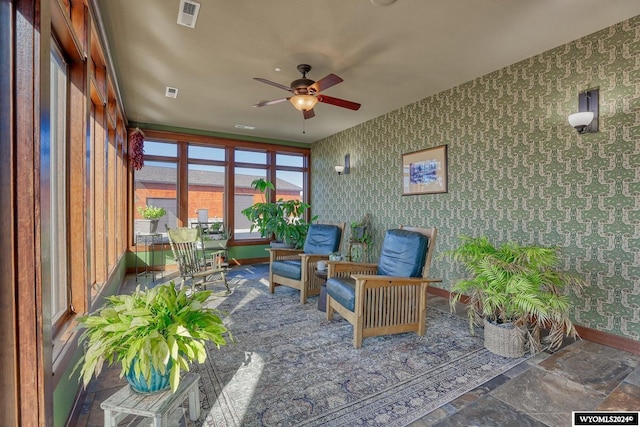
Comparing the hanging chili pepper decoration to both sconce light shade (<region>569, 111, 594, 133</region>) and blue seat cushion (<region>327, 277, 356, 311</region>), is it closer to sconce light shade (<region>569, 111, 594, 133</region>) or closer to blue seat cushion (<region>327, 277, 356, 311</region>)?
blue seat cushion (<region>327, 277, 356, 311</region>)

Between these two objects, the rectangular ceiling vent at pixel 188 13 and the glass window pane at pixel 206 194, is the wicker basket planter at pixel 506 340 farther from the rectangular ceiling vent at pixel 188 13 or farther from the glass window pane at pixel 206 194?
the glass window pane at pixel 206 194

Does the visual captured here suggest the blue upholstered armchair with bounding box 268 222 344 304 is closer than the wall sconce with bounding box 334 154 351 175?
Yes

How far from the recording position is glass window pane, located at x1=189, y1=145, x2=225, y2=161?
6309mm

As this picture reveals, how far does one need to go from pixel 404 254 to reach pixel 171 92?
3895mm

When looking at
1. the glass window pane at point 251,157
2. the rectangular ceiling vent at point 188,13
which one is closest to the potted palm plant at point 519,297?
the rectangular ceiling vent at point 188,13

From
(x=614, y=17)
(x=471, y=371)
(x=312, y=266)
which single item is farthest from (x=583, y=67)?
(x=312, y=266)

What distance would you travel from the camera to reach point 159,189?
19.7ft

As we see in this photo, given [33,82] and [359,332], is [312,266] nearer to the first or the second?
[359,332]

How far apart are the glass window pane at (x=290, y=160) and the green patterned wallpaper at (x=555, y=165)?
3302 mm

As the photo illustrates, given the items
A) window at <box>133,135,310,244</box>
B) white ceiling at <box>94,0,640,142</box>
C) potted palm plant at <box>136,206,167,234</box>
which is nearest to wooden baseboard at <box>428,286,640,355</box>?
white ceiling at <box>94,0,640,142</box>

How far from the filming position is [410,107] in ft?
15.6

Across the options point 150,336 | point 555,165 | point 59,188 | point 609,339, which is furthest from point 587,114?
point 59,188

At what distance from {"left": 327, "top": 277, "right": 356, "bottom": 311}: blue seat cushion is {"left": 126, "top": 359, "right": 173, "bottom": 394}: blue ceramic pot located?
170cm

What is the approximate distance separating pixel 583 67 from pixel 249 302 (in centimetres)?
453
